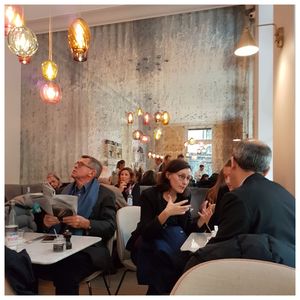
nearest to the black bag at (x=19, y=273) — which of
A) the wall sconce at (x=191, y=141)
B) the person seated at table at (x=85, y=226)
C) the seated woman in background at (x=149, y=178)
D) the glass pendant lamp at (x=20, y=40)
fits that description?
the person seated at table at (x=85, y=226)

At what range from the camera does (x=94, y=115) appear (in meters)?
5.72

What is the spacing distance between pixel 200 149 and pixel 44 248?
13.0ft

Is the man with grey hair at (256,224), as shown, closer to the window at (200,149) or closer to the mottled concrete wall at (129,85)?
the window at (200,149)

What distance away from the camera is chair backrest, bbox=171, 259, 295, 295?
32.7 inches

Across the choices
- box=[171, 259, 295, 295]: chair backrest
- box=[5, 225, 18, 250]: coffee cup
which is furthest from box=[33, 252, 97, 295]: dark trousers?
box=[171, 259, 295, 295]: chair backrest

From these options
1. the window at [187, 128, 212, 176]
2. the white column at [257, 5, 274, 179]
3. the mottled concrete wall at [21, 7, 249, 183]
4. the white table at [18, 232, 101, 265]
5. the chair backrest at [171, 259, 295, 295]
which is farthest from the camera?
the window at [187, 128, 212, 176]

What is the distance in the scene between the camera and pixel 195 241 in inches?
81.1

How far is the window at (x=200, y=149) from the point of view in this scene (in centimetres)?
525

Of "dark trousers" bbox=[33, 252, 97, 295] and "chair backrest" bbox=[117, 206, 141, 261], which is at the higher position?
"chair backrest" bbox=[117, 206, 141, 261]

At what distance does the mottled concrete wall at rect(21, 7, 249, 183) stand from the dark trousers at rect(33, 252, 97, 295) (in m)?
3.68

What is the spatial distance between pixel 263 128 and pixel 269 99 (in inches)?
18.9

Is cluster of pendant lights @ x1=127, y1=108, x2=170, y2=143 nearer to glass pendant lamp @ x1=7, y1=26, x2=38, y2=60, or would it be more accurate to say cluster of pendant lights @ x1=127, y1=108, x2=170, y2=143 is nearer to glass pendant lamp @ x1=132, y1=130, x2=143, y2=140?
glass pendant lamp @ x1=132, y1=130, x2=143, y2=140

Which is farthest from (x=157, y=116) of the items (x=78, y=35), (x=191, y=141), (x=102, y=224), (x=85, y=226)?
(x=85, y=226)
